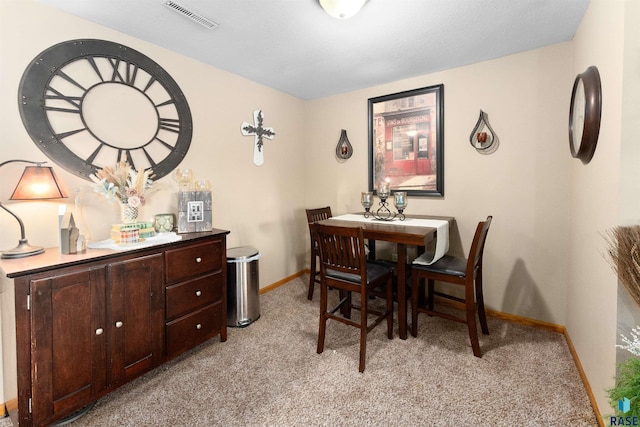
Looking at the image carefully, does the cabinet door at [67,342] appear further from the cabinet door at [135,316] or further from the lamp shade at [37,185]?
the lamp shade at [37,185]

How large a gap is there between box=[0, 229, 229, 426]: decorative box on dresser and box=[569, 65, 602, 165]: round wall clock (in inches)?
100

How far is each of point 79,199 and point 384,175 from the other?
2.77 meters

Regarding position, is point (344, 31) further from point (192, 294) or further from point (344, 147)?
point (192, 294)

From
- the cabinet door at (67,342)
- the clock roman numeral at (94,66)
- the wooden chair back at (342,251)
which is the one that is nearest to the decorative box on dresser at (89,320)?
the cabinet door at (67,342)

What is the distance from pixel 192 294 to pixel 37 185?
1108 millimetres

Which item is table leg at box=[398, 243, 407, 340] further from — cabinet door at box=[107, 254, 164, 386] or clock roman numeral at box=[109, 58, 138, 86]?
clock roman numeral at box=[109, 58, 138, 86]

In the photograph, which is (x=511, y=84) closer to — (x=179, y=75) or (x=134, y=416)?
(x=179, y=75)

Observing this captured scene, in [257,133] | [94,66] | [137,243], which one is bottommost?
[137,243]

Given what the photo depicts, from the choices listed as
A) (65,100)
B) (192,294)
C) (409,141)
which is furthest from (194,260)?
(409,141)

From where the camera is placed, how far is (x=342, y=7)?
1758mm

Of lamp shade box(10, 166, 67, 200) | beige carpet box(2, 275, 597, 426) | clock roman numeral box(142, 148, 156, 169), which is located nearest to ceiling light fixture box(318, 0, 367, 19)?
clock roman numeral box(142, 148, 156, 169)

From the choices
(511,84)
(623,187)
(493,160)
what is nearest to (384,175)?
(493,160)

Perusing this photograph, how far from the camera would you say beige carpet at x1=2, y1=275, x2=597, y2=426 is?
5.23ft

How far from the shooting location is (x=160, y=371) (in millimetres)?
2006
